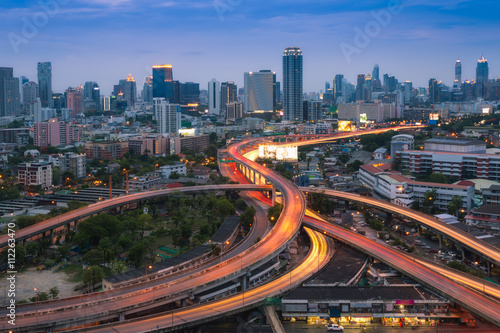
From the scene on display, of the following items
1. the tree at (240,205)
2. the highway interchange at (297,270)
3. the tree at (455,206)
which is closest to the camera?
the highway interchange at (297,270)

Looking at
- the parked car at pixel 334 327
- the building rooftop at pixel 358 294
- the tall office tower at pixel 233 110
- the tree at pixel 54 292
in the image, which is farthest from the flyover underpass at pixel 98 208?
the tall office tower at pixel 233 110

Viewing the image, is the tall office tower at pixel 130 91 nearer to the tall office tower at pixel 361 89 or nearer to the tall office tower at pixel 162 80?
the tall office tower at pixel 162 80

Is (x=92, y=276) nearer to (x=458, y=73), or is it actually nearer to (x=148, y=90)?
(x=148, y=90)

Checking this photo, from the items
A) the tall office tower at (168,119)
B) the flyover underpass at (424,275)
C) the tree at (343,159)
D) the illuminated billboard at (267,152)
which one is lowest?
the flyover underpass at (424,275)

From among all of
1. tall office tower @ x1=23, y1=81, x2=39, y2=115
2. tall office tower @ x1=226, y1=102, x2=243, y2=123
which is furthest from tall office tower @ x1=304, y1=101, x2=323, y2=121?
tall office tower @ x1=23, y1=81, x2=39, y2=115

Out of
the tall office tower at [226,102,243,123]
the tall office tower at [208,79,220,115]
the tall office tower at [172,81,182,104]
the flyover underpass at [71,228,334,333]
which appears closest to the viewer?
the flyover underpass at [71,228,334,333]

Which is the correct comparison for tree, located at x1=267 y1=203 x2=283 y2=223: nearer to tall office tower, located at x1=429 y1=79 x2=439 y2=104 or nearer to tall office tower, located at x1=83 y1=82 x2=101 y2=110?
tall office tower, located at x1=83 y1=82 x2=101 y2=110

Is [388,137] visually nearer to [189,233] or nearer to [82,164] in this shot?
[82,164]

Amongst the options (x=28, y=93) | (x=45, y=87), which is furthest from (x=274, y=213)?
(x=45, y=87)
